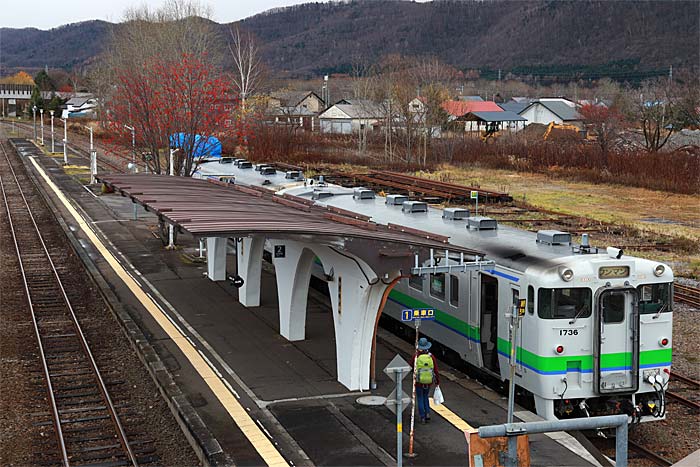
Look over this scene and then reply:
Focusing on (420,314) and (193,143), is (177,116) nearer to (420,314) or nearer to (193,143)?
(193,143)

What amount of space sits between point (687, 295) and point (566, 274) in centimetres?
1134

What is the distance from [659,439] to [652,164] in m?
37.6

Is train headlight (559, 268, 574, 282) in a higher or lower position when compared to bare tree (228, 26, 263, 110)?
lower

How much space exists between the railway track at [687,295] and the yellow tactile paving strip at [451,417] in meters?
10.4

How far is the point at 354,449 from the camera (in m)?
12.1

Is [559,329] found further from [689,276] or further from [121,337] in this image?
[689,276]

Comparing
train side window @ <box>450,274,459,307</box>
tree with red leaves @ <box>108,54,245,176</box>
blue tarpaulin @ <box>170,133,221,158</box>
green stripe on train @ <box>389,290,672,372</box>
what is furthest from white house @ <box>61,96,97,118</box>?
green stripe on train @ <box>389,290,672,372</box>

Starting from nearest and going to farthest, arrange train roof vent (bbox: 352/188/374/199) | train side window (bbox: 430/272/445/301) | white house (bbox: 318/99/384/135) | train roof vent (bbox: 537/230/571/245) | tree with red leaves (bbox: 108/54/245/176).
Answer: train roof vent (bbox: 537/230/571/245)
train side window (bbox: 430/272/445/301)
train roof vent (bbox: 352/188/374/199)
tree with red leaves (bbox: 108/54/245/176)
white house (bbox: 318/99/384/135)

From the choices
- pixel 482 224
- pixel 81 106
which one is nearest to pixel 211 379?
pixel 482 224

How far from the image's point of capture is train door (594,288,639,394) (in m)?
12.9

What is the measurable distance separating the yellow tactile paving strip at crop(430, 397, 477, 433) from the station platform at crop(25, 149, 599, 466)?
0.15 feet

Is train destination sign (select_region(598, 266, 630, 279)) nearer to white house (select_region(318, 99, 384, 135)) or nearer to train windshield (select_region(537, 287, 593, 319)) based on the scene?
train windshield (select_region(537, 287, 593, 319))

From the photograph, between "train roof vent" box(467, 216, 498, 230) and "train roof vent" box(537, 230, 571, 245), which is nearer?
"train roof vent" box(537, 230, 571, 245)

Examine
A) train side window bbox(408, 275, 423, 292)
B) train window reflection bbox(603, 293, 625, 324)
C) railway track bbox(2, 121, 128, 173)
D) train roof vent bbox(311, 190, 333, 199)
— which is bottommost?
train side window bbox(408, 275, 423, 292)
